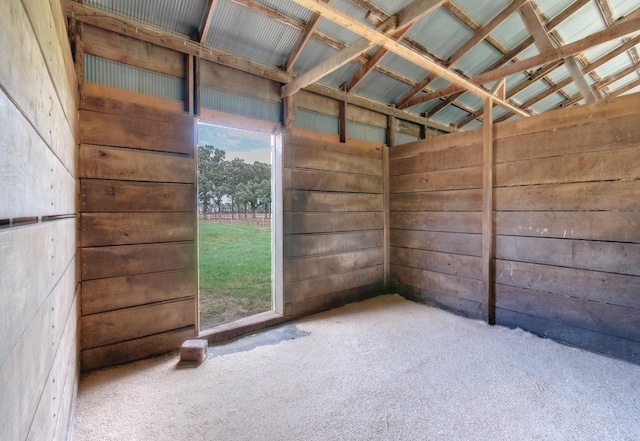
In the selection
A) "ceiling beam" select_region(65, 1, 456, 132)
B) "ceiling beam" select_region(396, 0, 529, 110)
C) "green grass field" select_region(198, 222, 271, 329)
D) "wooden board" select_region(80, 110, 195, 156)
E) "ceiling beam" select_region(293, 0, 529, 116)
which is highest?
"ceiling beam" select_region(396, 0, 529, 110)

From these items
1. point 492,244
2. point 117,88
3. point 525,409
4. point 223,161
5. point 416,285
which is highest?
point 223,161

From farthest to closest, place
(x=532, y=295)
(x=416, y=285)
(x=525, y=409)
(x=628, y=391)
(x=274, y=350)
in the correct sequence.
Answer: (x=416, y=285), (x=532, y=295), (x=274, y=350), (x=628, y=391), (x=525, y=409)

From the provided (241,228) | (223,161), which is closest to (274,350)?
(241,228)

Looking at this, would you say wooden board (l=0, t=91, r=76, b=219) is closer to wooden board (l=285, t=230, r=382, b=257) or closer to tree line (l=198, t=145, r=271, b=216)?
wooden board (l=285, t=230, r=382, b=257)

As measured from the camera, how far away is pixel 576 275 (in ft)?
7.23

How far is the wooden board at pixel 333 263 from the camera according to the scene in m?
2.79

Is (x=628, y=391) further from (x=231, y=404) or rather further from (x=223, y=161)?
(x=223, y=161)

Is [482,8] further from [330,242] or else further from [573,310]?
[573,310]

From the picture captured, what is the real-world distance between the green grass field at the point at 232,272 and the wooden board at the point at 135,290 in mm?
A: 576

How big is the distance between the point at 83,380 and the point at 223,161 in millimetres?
7927

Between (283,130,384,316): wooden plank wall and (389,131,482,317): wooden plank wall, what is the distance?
0.25 meters

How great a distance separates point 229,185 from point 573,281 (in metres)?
8.24

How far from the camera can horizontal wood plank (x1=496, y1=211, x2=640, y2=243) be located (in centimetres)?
199

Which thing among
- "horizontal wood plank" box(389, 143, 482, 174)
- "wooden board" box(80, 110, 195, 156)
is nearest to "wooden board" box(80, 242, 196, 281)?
"wooden board" box(80, 110, 195, 156)
